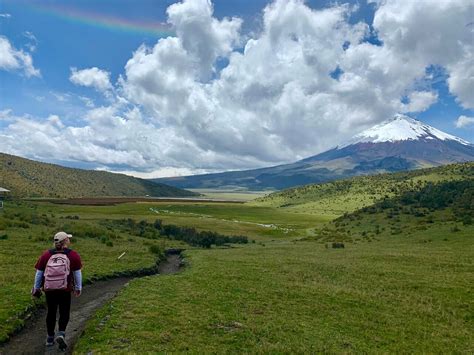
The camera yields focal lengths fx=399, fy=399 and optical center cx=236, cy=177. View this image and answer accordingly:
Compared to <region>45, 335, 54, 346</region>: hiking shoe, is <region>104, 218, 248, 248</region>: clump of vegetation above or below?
below

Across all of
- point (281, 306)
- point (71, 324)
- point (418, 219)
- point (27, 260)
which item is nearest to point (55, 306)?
point (71, 324)

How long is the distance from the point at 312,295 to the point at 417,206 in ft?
236

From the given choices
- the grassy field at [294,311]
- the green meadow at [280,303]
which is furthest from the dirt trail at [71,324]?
the grassy field at [294,311]

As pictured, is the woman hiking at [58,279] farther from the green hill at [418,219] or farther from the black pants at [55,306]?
the green hill at [418,219]

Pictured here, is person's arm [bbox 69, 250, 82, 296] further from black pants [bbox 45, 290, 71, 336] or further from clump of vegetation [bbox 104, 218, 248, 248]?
clump of vegetation [bbox 104, 218, 248, 248]

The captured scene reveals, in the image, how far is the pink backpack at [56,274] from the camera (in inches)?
582

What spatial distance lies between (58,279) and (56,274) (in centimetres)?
21

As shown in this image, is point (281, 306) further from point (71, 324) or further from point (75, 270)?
point (75, 270)

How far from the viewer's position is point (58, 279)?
14828 millimetres

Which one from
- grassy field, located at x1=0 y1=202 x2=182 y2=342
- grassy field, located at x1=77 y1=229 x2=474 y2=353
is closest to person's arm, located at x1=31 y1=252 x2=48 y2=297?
grassy field, located at x1=77 y1=229 x2=474 y2=353

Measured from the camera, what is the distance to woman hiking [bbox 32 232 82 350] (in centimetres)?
1481

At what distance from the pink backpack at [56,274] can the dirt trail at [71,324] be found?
8.42ft

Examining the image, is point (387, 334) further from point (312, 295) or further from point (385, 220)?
point (385, 220)

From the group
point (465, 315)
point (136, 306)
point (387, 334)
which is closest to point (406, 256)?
point (465, 315)
